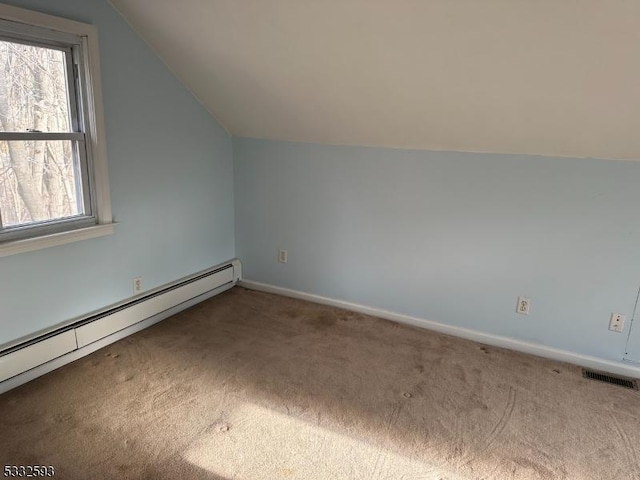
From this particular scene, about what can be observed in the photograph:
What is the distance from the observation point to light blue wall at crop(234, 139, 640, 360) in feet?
8.73

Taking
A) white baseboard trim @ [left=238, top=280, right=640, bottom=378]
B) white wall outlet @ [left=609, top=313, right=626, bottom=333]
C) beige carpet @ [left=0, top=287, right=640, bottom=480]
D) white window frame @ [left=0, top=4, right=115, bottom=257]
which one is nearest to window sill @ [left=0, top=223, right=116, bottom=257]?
white window frame @ [left=0, top=4, right=115, bottom=257]

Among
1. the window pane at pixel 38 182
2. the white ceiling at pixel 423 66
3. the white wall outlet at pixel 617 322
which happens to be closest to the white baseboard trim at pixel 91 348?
the window pane at pixel 38 182

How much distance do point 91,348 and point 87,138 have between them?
1.29m

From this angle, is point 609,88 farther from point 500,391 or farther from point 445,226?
point 500,391

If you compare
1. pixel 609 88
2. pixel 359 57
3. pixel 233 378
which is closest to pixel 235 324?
pixel 233 378

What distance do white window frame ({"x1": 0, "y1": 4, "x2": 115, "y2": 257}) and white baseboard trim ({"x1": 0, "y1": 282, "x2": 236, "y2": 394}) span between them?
2.21 feet

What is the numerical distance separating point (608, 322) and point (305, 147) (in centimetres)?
237

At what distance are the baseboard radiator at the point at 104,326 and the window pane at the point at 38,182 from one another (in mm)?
654

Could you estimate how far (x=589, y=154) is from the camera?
2564mm

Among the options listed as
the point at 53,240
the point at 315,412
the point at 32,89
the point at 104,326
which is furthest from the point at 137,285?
the point at 315,412

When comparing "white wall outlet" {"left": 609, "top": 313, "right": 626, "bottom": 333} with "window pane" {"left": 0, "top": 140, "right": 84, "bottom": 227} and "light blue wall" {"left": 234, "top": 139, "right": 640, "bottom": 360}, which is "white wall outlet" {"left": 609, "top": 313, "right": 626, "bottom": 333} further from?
"window pane" {"left": 0, "top": 140, "right": 84, "bottom": 227}

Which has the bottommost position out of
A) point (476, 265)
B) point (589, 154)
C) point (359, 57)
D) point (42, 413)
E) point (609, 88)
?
point (42, 413)

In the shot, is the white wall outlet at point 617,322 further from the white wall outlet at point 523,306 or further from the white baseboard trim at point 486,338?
the white wall outlet at point 523,306

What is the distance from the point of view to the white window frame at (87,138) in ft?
7.47
